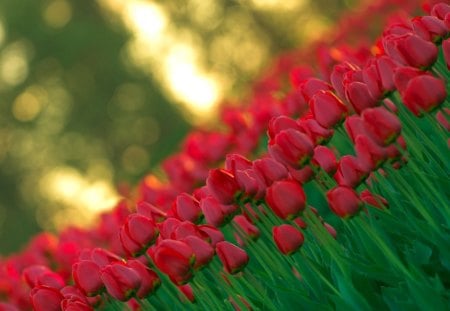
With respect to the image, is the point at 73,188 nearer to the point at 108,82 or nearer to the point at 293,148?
the point at 108,82

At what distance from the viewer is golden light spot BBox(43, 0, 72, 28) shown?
49.3 ft

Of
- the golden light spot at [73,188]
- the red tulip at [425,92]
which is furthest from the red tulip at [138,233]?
the golden light spot at [73,188]

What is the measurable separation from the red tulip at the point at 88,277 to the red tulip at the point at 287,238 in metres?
0.49

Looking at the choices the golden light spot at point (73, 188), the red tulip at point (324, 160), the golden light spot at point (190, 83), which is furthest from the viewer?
the golden light spot at point (190, 83)

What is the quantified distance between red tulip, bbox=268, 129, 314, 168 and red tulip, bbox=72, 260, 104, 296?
529 mm

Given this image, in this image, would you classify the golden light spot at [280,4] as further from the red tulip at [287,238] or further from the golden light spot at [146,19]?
the red tulip at [287,238]

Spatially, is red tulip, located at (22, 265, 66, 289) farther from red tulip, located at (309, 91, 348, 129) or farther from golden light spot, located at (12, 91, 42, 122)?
golden light spot, located at (12, 91, 42, 122)

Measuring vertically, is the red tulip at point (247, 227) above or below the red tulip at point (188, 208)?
below

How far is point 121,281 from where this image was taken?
2348mm

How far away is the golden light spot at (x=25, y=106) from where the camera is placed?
48.6ft

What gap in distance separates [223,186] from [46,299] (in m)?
0.54

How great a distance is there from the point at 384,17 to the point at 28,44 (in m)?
8.39

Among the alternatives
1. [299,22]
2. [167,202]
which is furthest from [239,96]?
[167,202]

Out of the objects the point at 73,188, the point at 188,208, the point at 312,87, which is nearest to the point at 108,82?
the point at 73,188
